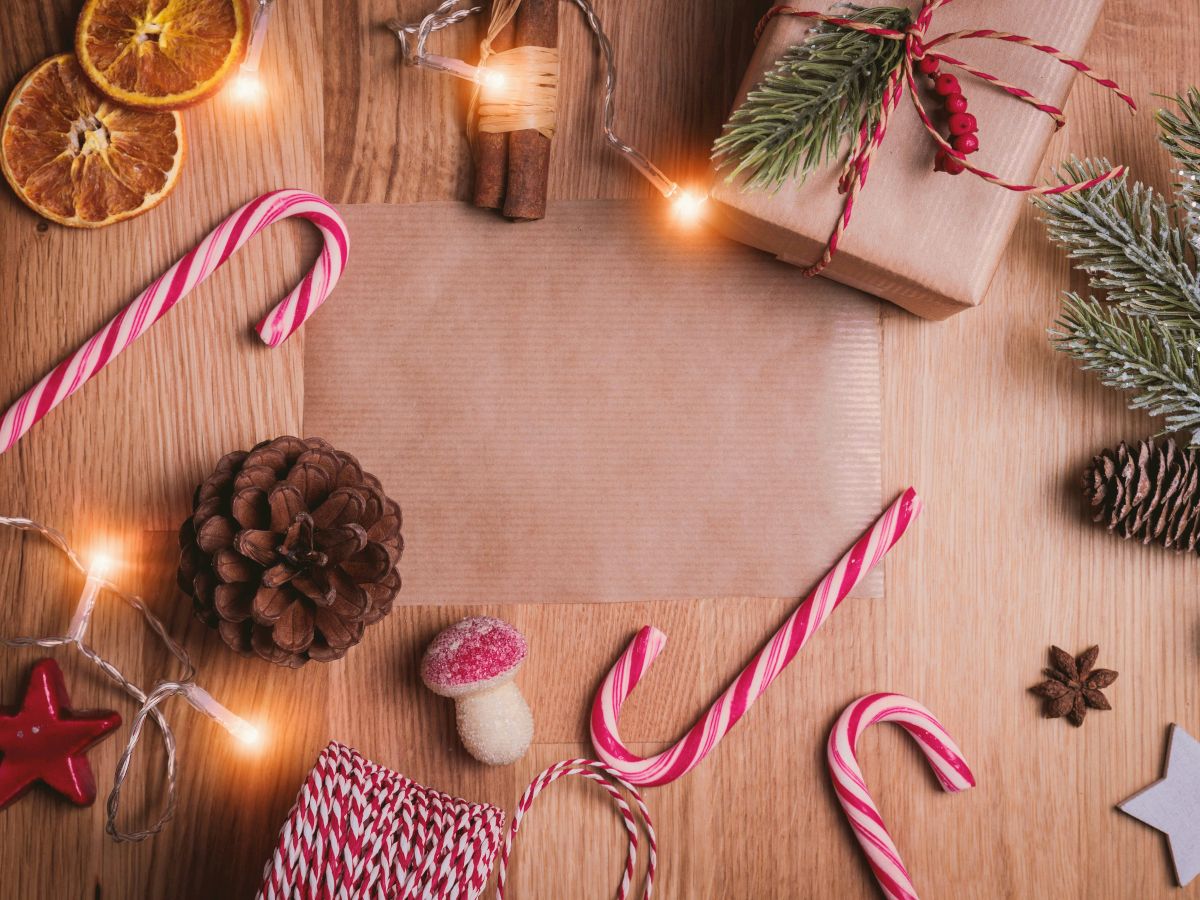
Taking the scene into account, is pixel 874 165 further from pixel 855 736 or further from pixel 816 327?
pixel 855 736

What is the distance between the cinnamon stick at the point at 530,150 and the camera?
3.25 ft

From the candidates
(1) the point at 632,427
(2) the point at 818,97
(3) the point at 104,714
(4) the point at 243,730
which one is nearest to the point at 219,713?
(4) the point at 243,730

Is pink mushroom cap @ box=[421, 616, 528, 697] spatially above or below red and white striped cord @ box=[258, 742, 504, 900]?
above

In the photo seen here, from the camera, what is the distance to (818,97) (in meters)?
0.84

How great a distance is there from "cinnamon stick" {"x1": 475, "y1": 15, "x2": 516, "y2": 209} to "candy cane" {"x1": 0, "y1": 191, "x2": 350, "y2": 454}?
0.18 m

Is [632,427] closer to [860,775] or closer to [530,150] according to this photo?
[530,150]

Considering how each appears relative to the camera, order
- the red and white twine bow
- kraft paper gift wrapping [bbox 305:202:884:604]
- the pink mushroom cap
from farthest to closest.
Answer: kraft paper gift wrapping [bbox 305:202:884:604] → the pink mushroom cap → the red and white twine bow

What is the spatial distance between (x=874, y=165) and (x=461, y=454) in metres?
0.58

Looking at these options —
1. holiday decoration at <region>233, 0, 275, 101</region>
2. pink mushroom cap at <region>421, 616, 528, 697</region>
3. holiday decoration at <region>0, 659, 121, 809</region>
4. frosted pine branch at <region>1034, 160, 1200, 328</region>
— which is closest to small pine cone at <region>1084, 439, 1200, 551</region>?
frosted pine branch at <region>1034, 160, 1200, 328</region>

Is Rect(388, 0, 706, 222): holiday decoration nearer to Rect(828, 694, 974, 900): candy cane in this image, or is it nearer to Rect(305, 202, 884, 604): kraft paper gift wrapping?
Rect(305, 202, 884, 604): kraft paper gift wrapping

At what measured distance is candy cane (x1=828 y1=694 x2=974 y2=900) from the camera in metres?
0.99

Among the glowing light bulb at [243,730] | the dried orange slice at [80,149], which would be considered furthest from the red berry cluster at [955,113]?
the glowing light bulb at [243,730]

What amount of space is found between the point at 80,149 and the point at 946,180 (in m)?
1.01

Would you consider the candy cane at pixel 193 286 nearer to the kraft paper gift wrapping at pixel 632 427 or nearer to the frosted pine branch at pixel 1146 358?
the kraft paper gift wrapping at pixel 632 427
